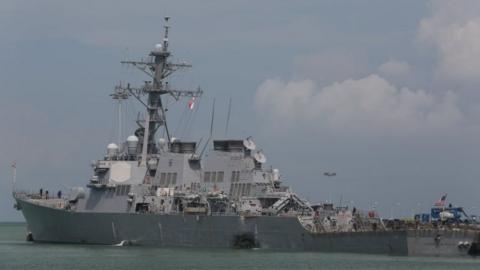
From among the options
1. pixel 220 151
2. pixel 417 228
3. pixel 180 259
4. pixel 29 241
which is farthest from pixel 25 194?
pixel 417 228

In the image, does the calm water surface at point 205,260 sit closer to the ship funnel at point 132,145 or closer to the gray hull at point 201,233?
the gray hull at point 201,233

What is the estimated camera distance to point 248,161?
54.7 m

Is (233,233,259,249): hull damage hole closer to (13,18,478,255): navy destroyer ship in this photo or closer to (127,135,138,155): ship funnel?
(13,18,478,255): navy destroyer ship

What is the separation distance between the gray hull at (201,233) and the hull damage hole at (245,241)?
61 millimetres

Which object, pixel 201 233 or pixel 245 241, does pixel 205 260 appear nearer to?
pixel 245 241

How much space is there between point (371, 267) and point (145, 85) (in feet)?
73.6

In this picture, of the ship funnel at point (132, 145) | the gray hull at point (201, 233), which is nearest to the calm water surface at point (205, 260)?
the gray hull at point (201, 233)

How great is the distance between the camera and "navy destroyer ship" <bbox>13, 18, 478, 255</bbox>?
5069 cm

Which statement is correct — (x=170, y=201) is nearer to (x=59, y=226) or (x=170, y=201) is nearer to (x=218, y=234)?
(x=218, y=234)

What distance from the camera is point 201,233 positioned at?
5412cm

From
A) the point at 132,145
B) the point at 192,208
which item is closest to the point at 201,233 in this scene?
the point at 192,208

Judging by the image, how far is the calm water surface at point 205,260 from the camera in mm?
44500

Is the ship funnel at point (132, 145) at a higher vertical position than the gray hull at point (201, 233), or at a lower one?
higher

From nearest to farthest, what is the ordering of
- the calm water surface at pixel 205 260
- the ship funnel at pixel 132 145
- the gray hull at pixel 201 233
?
the calm water surface at pixel 205 260 → the gray hull at pixel 201 233 → the ship funnel at pixel 132 145
